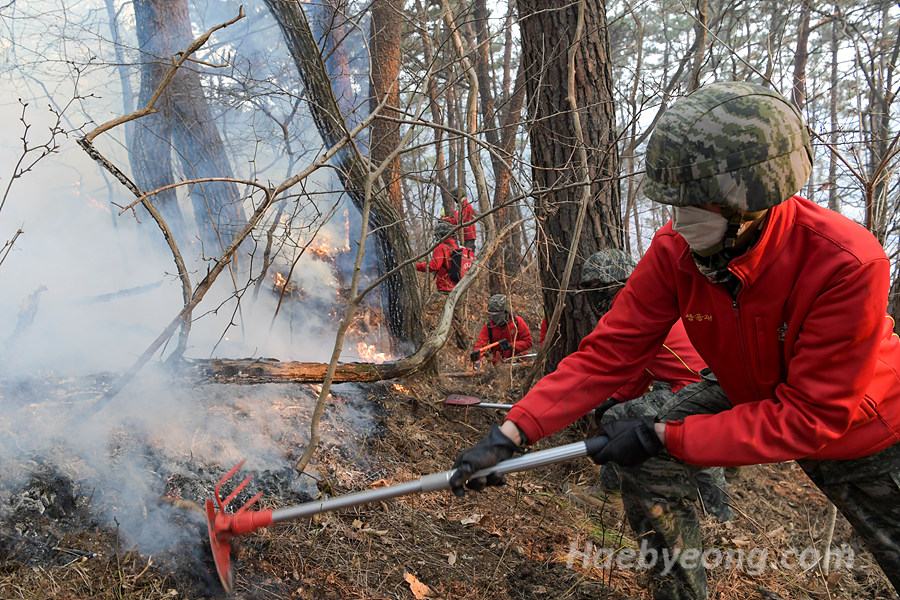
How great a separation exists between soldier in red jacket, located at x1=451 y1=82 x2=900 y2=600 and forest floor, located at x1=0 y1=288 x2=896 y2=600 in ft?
3.10

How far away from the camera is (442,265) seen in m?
9.29

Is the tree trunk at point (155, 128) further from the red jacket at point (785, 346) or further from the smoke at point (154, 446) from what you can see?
the red jacket at point (785, 346)

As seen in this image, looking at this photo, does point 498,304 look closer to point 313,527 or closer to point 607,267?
point 607,267

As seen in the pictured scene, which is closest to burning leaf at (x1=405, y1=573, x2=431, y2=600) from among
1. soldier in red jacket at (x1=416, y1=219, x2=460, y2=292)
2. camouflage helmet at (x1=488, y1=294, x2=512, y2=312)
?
soldier in red jacket at (x1=416, y1=219, x2=460, y2=292)

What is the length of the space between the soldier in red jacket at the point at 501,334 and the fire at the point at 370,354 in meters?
1.40

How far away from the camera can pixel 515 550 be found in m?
3.29

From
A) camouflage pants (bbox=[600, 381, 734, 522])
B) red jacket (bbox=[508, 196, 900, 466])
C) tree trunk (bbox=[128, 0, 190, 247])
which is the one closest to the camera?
red jacket (bbox=[508, 196, 900, 466])

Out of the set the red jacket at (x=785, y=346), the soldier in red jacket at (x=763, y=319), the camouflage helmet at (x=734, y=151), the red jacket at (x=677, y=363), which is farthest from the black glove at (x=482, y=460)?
the red jacket at (x=677, y=363)

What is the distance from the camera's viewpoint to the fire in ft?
21.3

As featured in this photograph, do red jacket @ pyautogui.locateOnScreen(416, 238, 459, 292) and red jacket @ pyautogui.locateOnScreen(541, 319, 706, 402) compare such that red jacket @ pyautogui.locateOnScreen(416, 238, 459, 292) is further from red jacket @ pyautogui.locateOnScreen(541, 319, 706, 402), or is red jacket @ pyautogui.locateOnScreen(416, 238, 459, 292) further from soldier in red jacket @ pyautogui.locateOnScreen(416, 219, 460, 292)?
red jacket @ pyautogui.locateOnScreen(541, 319, 706, 402)

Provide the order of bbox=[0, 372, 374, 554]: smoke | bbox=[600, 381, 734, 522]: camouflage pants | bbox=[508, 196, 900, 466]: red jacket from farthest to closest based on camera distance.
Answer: bbox=[600, 381, 734, 522]: camouflage pants, bbox=[0, 372, 374, 554]: smoke, bbox=[508, 196, 900, 466]: red jacket

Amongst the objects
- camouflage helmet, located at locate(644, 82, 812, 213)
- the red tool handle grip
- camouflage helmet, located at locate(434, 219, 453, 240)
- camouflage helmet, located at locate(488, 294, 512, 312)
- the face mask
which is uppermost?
camouflage helmet, located at locate(644, 82, 812, 213)

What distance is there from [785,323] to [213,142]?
7989 millimetres

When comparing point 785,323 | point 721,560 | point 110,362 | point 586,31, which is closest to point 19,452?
point 110,362
